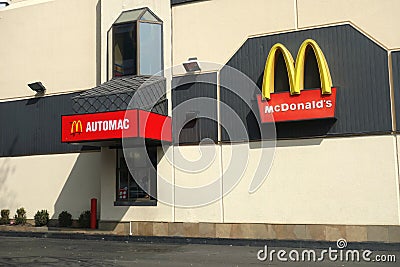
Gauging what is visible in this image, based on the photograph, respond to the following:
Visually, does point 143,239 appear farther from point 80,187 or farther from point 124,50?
point 124,50

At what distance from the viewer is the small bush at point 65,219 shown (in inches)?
775

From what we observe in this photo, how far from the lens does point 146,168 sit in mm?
18281

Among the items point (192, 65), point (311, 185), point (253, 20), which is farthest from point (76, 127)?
point (311, 185)

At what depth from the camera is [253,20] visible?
57.0 feet

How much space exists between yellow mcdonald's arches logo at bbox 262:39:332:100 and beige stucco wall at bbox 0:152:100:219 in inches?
307

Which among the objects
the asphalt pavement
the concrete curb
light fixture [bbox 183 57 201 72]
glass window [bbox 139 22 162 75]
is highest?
glass window [bbox 139 22 162 75]

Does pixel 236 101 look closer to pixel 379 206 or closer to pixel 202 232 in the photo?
pixel 202 232

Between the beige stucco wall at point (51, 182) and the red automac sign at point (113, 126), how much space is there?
334cm

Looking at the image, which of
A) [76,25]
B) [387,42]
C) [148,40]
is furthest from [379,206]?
[76,25]

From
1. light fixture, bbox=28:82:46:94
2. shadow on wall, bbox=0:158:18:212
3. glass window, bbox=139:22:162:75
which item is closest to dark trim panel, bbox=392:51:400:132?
glass window, bbox=139:22:162:75

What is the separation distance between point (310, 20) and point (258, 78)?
102 inches

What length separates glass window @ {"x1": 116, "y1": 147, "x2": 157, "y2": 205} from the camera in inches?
713

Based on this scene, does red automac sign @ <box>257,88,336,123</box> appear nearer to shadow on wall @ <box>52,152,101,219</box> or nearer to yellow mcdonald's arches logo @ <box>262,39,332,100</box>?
yellow mcdonald's arches logo @ <box>262,39,332,100</box>

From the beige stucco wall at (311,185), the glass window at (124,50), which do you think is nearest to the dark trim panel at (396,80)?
the beige stucco wall at (311,185)
